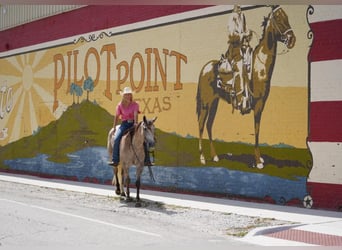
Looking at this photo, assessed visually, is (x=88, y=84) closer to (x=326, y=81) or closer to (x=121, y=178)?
(x=121, y=178)

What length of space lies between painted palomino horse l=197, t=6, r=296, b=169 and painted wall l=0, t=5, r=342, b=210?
3 cm

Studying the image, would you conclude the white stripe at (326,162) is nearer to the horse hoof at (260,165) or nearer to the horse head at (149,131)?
the horse hoof at (260,165)

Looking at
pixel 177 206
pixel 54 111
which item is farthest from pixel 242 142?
pixel 54 111

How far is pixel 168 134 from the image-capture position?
16469 mm

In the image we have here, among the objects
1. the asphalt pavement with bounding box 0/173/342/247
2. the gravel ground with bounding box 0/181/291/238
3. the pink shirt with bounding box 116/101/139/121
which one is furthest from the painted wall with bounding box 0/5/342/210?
the pink shirt with bounding box 116/101/139/121

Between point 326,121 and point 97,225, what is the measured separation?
220 inches

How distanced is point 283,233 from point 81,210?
4885 millimetres

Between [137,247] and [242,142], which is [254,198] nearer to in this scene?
[242,142]

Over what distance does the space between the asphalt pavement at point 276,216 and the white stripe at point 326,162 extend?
2.38 ft

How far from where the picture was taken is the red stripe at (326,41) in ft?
40.0

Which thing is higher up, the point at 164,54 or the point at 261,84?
the point at 164,54

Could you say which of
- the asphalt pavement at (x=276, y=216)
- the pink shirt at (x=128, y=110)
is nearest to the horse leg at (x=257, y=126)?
the asphalt pavement at (x=276, y=216)

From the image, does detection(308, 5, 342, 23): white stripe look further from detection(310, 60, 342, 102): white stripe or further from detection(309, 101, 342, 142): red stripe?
detection(309, 101, 342, 142): red stripe

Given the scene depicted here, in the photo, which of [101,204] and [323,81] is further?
[101,204]
